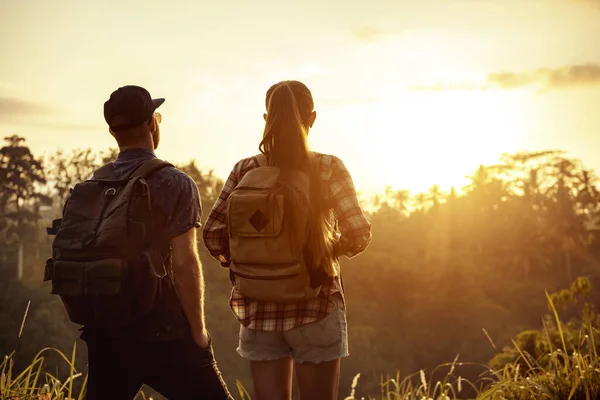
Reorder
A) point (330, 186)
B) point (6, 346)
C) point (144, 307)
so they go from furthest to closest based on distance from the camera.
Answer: point (6, 346) < point (330, 186) < point (144, 307)

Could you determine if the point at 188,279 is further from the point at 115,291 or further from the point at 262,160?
the point at 262,160

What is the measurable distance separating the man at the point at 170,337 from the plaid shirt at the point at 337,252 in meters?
0.17

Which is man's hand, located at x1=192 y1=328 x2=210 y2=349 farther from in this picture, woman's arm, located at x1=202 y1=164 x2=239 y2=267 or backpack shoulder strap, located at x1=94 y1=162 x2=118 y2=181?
backpack shoulder strap, located at x1=94 y1=162 x2=118 y2=181

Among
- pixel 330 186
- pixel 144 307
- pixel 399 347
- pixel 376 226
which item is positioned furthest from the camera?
pixel 376 226

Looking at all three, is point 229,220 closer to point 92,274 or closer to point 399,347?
point 92,274

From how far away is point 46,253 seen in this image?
45.0 m

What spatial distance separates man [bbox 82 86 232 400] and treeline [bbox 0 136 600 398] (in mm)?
28860

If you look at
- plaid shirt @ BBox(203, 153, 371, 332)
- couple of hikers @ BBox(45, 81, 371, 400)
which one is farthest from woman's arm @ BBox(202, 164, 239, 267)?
couple of hikers @ BBox(45, 81, 371, 400)

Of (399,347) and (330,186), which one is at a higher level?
(330,186)

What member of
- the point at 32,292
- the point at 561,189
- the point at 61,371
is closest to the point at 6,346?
the point at 61,371

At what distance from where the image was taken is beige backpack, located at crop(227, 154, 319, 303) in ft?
7.95

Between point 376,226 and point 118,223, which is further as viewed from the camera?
point 376,226

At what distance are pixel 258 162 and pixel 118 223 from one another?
535mm

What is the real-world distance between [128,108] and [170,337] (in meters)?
0.83
